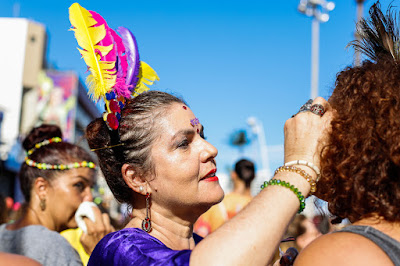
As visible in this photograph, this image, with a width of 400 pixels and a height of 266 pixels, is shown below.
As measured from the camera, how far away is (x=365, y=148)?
53.8 inches

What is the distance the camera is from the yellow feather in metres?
2.26

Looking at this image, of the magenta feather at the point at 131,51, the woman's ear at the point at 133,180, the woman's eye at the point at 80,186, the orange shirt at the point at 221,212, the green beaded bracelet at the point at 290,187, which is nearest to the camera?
the green beaded bracelet at the point at 290,187

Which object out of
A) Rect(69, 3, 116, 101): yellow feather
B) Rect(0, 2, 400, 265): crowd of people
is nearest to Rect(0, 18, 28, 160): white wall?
Rect(0, 2, 400, 265): crowd of people

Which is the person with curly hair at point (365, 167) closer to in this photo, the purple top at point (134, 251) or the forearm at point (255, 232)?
the forearm at point (255, 232)

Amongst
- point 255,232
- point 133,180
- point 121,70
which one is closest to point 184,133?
point 133,180

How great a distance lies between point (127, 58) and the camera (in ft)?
8.18

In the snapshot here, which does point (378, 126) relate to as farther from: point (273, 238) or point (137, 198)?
point (137, 198)

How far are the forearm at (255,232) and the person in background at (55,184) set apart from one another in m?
2.14

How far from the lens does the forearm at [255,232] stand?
4.59 ft

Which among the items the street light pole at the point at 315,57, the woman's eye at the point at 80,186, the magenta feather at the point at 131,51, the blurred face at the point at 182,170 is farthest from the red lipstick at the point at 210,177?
the street light pole at the point at 315,57

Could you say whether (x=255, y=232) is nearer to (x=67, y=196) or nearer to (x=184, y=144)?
(x=184, y=144)

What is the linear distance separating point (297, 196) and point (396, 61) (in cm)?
55

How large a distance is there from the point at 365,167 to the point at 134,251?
933 millimetres

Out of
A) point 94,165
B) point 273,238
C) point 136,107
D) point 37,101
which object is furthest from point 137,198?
point 37,101
